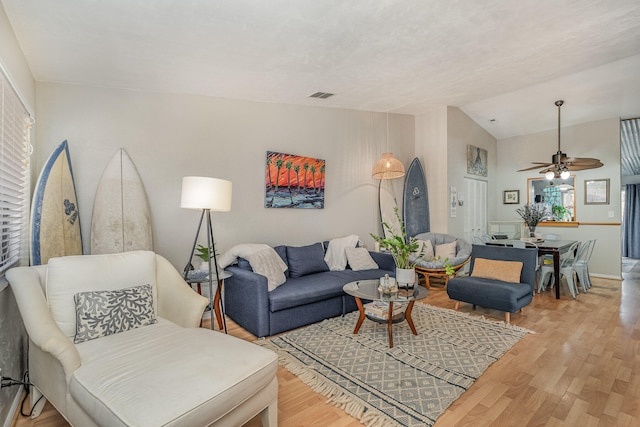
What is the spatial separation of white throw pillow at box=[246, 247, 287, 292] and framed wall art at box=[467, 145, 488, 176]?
448cm

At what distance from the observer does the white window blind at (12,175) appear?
1947 millimetres

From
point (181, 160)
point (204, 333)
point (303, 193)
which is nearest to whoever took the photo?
point (204, 333)

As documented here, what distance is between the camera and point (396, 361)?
249 cm

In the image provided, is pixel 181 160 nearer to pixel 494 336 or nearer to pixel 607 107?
pixel 494 336

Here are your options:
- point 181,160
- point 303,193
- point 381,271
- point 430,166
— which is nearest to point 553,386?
point 381,271

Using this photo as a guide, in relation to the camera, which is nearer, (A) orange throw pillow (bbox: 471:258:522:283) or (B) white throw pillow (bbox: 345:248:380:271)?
(A) orange throw pillow (bbox: 471:258:522:283)

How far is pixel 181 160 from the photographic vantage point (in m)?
3.41

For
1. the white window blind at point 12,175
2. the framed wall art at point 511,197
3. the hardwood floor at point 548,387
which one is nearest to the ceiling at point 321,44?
the white window blind at point 12,175

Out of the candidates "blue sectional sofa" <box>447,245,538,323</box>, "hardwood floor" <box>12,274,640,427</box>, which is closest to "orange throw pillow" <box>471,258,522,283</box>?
"blue sectional sofa" <box>447,245,538,323</box>

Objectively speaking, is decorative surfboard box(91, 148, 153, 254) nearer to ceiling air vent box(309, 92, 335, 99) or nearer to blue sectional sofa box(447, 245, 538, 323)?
ceiling air vent box(309, 92, 335, 99)

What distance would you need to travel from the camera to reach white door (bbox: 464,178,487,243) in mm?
6152

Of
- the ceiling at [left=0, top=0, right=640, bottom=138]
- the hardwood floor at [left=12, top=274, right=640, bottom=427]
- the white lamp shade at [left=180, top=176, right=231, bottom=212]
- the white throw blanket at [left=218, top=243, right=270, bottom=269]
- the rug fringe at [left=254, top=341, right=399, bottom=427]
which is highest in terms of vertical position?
the ceiling at [left=0, top=0, right=640, bottom=138]

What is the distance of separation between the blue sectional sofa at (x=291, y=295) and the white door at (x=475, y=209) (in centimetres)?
304

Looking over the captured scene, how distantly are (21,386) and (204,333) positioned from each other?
1.23 metres
